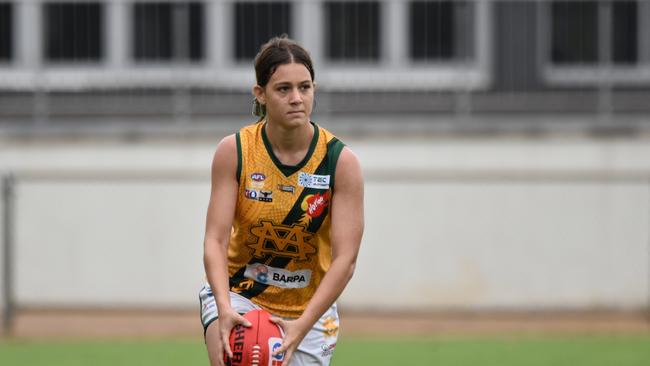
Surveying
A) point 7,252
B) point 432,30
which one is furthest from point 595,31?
point 7,252

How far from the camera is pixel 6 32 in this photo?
59.6 ft

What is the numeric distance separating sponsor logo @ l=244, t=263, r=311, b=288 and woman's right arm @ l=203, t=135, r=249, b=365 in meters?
0.26

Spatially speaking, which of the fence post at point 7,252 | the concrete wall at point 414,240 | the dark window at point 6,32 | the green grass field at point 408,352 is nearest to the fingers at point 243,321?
the green grass field at point 408,352

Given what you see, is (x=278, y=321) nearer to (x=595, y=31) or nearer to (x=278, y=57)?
(x=278, y=57)

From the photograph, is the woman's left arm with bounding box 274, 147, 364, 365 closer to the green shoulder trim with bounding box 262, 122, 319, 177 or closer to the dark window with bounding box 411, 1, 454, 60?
the green shoulder trim with bounding box 262, 122, 319, 177

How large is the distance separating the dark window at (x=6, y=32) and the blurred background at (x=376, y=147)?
27 millimetres

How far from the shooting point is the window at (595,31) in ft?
57.5

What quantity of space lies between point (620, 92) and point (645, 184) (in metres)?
2.04

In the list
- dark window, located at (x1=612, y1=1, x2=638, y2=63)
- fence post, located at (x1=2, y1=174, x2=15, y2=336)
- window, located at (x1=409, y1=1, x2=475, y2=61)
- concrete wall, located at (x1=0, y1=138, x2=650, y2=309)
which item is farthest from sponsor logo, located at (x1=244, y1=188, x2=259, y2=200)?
dark window, located at (x1=612, y1=1, x2=638, y2=63)

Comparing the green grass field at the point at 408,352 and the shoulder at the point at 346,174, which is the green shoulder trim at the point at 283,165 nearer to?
the shoulder at the point at 346,174

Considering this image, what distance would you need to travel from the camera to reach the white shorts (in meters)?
5.85

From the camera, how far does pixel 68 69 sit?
1794cm

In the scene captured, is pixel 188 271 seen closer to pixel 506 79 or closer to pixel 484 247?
pixel 484 247

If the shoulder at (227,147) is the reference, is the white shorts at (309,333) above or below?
below
